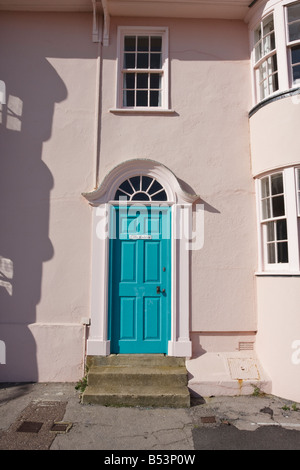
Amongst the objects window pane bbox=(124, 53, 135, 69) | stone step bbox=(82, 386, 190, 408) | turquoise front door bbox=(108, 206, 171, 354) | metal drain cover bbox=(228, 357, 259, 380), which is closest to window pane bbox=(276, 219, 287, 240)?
turquoise front door bbox=(108, 206, 171, 354)

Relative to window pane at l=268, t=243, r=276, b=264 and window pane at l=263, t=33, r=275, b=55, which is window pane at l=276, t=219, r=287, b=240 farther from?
window pane at l=263, t=33, r=275, b=55

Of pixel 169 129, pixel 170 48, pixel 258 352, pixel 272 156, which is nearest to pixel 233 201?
pixel 272 156

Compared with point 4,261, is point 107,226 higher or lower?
higher

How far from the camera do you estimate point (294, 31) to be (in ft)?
19.2

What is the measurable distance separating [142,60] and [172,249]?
394cm

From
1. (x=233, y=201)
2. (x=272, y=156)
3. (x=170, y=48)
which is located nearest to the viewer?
(x=272, y=156)

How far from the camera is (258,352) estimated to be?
5.71 metres

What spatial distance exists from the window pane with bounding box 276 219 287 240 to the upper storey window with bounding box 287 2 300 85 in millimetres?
2487

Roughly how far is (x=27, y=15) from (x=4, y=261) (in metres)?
4.94

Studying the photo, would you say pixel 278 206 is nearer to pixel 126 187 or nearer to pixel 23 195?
pixel 126 187

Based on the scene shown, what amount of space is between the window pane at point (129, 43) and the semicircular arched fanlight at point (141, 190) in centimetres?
278

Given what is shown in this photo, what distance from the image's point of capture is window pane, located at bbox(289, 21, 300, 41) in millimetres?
5852

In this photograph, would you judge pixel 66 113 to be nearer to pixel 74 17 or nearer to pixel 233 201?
pixel 74 17

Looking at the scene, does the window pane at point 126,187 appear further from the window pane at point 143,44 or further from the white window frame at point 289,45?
the white window frame at point 289,45
